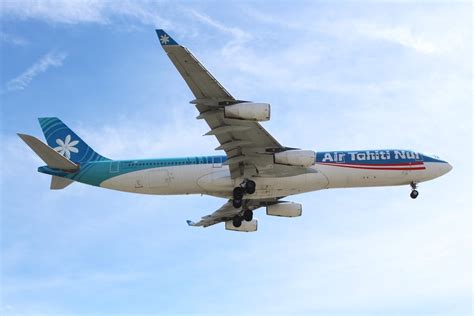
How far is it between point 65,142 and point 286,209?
19019mm

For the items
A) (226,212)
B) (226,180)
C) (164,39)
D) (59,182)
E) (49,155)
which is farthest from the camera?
(226,212)

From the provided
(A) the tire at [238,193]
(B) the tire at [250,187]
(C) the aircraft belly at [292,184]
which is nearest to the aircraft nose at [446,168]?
(C) the aircraft belly at [292,184]

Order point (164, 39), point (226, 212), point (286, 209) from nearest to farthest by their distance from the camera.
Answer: point (164, 39) → point (286, 209) → point (226, 212)

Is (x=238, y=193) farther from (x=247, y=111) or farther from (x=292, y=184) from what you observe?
(x=247, y=111)

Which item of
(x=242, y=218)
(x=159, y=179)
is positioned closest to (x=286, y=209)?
(x=242, y=218)

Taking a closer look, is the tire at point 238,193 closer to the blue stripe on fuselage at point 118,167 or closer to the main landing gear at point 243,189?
the main landing gear at point 243,189

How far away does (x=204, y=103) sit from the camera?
44.6m

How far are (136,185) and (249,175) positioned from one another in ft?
28.0

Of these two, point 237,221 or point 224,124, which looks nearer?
point 224,124

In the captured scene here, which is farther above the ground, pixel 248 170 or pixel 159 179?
pixel 248 170

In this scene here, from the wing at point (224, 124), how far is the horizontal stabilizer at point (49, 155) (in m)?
11.8

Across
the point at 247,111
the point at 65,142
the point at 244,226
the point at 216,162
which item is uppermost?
the point at 65,142

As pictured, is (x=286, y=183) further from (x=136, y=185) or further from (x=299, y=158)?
(x=136, y=185)

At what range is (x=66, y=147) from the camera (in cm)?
5800
